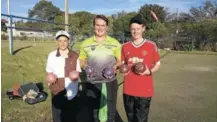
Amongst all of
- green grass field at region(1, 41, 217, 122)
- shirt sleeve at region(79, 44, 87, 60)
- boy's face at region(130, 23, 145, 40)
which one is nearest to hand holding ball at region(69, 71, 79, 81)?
shirt sleeve at region(79, 44, 87, 60)

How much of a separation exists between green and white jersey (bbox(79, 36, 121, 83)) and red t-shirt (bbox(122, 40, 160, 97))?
17 cm

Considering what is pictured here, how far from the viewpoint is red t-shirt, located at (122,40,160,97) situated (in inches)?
175

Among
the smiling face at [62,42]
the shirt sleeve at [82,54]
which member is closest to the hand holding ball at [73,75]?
the shirt sleeve at [82,54]

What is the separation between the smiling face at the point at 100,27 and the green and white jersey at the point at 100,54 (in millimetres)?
109

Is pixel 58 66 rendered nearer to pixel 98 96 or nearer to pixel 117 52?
pixel 98 96

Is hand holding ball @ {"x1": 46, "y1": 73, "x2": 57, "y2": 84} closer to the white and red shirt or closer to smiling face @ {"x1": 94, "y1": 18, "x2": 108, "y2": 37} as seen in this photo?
the white and red shirt

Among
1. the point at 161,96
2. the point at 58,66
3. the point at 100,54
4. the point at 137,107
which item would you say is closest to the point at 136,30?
the point at 100,54

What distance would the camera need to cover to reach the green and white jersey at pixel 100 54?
4.51m

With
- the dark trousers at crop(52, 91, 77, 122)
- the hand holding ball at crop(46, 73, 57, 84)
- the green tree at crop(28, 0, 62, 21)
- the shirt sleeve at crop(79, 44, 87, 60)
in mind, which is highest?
the green tree at crop(28, 0, 62, 21)

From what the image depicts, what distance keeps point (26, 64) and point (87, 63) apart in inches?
300

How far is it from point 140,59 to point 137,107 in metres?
0.63

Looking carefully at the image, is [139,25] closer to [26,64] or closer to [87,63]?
[87,63]

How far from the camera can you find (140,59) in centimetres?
444

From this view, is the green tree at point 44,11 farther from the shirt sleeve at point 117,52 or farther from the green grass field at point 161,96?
the shirt sleeve at point 117,52
